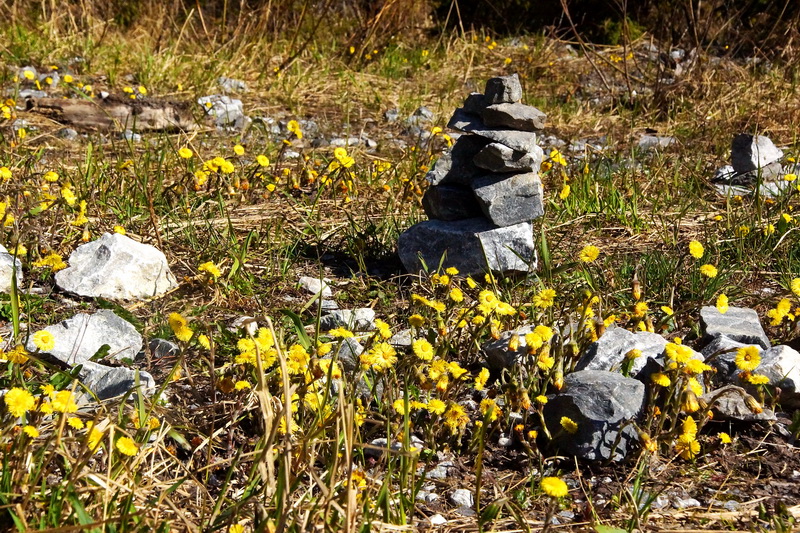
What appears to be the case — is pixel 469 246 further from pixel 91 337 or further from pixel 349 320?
pixel 91 337

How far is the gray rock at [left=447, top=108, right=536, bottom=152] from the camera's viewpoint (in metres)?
3.35

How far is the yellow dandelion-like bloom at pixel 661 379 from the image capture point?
2.39m

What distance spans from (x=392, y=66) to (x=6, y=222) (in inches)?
197

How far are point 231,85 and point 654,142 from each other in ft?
11.0

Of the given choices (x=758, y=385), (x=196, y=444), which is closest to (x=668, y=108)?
(x=758, y=385)

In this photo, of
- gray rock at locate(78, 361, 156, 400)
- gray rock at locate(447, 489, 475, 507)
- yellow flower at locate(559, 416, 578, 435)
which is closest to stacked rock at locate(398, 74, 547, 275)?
yellow flower at locate(559, 416, 578, 435)

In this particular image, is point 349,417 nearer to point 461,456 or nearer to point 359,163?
point 461,456

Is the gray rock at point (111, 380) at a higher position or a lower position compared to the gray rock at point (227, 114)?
higher

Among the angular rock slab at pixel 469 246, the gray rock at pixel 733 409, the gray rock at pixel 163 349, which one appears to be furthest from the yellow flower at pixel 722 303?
the gray rock at pixel 163 349

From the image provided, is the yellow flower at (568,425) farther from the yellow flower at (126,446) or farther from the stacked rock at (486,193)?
the yellow flower at (126,446)

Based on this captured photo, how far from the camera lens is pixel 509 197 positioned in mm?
3461

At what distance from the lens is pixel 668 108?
669 centimetres

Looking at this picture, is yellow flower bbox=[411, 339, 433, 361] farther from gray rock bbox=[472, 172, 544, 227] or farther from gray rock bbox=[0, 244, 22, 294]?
gray rock bbox=[0, 244, 22, 294]

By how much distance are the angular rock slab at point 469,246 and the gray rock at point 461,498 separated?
1.26 meters
